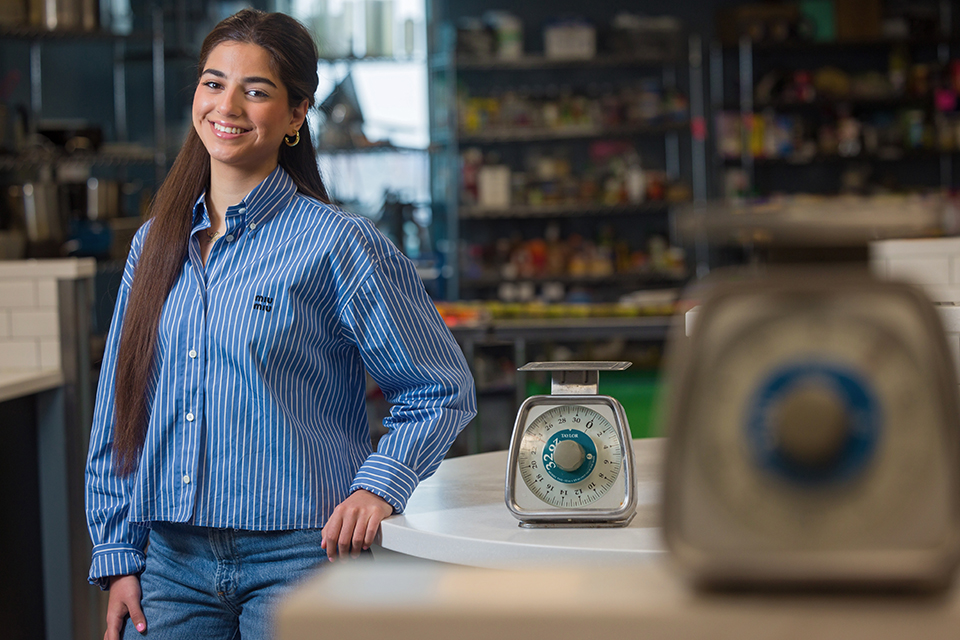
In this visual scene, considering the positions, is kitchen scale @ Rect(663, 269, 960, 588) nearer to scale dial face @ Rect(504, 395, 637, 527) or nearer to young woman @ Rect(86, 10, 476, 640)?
scale dial face @ Rect(504, 395, 637, 527)

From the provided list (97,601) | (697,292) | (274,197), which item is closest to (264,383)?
(274,197)

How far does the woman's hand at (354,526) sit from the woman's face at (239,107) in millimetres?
506

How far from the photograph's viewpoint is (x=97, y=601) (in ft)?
9.71

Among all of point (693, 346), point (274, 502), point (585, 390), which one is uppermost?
point (693, 346)

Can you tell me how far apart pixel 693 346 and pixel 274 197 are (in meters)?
1.15

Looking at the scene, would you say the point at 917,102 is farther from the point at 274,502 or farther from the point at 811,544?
the point at 811,544

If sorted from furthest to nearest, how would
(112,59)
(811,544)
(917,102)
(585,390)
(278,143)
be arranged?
1. (917,102)
2. (112,59)
3. (278,143)
4. (585,390)
5. (811,544)

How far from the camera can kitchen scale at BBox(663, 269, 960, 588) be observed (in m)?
0.37

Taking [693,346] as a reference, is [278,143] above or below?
above

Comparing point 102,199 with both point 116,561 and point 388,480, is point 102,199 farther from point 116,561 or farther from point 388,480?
point 388,480

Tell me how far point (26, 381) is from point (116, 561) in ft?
4.88

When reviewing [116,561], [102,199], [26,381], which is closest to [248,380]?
[116,561]

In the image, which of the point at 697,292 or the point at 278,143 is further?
the point at 278,143

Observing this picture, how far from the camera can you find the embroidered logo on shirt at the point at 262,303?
1364 mm
